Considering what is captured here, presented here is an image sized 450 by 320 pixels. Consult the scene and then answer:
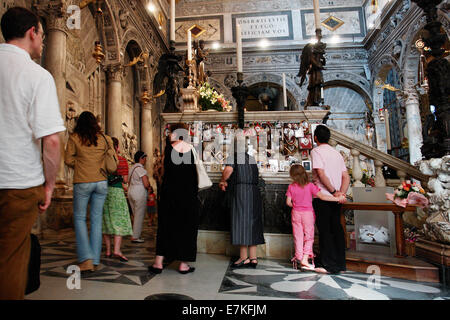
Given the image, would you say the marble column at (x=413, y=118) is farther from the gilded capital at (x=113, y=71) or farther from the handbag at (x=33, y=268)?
the handbag at (x=33, y=268)

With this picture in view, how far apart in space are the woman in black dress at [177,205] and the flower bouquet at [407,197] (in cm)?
202

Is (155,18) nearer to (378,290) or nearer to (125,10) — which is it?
(125,10)

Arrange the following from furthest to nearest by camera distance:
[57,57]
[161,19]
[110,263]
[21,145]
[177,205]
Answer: [161,19]
[57,57]
[110,263]
[177,205]
[21,145]

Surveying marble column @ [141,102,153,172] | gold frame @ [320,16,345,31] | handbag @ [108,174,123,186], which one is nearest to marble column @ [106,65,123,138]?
marble column @ [141,102,153,172]

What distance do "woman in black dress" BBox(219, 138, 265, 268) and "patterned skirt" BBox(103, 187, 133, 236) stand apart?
126cm

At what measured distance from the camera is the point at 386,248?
3029 millimetres

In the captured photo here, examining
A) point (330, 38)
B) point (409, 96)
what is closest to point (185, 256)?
point (409, 96)

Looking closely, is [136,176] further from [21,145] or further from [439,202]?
[439,202]

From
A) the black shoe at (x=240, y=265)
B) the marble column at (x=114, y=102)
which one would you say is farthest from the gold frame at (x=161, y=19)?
the black shoe at (x=240, y=265)

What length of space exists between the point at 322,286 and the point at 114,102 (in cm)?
770

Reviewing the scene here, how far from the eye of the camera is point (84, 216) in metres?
2.70

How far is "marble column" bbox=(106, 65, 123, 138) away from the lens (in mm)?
8148

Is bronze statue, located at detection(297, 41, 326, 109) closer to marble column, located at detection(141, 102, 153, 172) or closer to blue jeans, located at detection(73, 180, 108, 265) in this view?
blue jeans, located at detection(73, 180, 108, 265)

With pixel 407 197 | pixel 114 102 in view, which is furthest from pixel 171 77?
pixel 114 102
